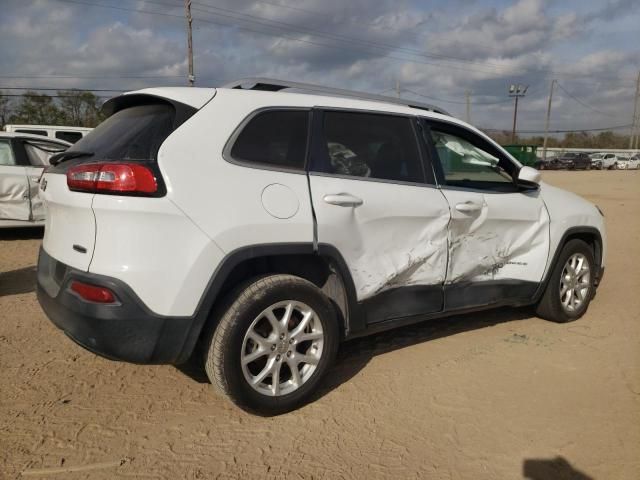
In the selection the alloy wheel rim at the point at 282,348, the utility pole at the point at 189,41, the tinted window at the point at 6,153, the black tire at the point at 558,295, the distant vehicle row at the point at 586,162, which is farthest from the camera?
the distant vehicle row at the point at 586,162

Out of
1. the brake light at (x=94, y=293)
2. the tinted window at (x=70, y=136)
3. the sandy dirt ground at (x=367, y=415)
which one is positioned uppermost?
the tinted window at (x=70, y=136)

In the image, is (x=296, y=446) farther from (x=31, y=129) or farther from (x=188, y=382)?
(x=31, y=129)

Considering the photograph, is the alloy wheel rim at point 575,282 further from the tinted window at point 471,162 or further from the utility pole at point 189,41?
the utility pole at point 189,41

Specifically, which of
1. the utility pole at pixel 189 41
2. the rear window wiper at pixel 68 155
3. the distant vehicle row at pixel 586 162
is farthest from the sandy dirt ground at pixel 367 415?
the distant vehicle row at pixel 586 162

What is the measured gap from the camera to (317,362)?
3.01 metres

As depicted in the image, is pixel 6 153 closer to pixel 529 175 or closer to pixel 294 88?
pixel 294 88

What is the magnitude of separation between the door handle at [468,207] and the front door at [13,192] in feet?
22.0

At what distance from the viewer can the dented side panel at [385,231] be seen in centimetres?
300

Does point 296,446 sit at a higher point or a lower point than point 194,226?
lower

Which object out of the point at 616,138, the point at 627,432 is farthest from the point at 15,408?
the point at 616,138

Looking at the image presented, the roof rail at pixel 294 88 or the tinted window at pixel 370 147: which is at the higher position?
the roof rail at pixel 294 88

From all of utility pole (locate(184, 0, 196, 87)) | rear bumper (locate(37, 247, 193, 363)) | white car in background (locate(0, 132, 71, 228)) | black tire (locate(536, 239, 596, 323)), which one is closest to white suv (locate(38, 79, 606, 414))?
rear bumper (locate(37, 247, 193, 363))

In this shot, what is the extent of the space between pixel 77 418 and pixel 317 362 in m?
1.40

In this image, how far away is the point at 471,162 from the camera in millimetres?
4266
